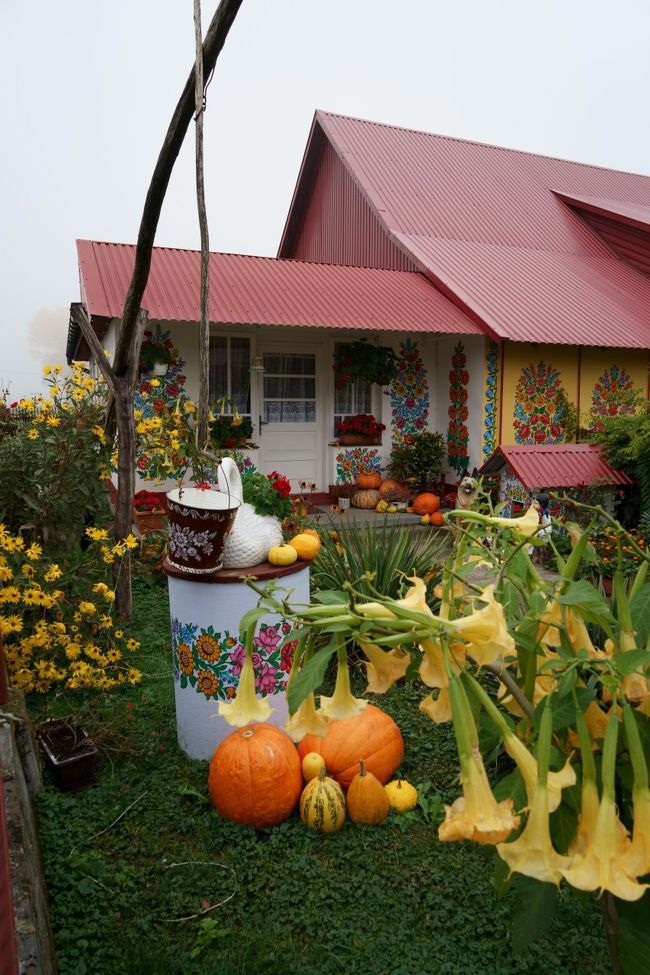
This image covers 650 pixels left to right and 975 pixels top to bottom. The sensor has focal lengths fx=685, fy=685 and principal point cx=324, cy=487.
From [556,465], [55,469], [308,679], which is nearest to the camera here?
[308,679]

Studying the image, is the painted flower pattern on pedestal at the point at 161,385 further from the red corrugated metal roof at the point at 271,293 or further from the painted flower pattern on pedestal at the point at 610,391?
the painted flower pattern on pedestal at the point at 610,391

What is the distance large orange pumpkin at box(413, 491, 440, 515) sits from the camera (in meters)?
10.1

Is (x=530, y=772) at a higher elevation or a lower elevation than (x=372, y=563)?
higher

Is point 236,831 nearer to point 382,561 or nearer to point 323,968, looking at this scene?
point 323,968

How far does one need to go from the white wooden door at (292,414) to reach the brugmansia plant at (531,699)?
9570 millimetres

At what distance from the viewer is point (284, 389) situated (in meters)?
10.8

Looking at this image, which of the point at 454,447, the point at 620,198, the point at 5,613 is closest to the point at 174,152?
the point at 5,613

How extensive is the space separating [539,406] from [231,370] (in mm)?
4905

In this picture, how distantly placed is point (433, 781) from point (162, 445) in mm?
3922

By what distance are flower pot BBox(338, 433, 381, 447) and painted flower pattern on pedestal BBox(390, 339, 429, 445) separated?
425mm

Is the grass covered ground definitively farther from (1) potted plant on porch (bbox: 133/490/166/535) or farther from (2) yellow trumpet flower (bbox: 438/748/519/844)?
(1) potted plant on porch (bbox: 133/490/166/535)

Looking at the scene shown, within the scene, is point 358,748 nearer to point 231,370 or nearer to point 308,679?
point 308,679

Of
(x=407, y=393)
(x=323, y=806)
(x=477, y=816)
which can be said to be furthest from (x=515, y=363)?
(x=477, y=816)

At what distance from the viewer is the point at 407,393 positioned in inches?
443
